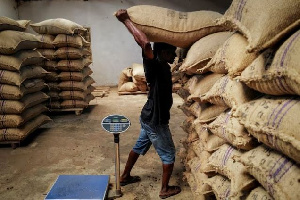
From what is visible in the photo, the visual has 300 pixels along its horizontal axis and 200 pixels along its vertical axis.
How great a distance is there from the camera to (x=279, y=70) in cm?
125

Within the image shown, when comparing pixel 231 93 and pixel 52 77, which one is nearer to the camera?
pixel 231 93

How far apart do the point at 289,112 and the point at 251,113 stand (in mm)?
323

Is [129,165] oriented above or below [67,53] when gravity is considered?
below

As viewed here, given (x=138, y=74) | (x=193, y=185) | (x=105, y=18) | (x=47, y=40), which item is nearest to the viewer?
(x=193, y=185)

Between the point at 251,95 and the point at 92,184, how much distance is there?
1.91m

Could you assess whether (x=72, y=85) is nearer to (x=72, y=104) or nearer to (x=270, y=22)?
(x=72, y=104)

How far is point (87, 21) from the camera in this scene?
379 inches

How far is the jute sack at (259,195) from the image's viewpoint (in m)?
1.41

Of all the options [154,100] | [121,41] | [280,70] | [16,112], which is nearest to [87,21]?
[121,41]

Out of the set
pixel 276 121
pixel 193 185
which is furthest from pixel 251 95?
pixel 193 185

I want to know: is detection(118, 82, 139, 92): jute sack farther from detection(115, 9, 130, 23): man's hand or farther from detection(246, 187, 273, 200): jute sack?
detection(246, 187, 273, 200): jute sack

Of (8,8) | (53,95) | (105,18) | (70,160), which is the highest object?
(8,8)

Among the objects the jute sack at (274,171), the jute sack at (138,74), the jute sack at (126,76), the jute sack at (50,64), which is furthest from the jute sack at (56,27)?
the jute sack at (274,171)

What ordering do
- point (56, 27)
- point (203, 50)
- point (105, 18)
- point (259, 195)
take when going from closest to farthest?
point (259, 195), point (203, 50), point (56, 27), point (105, 18)
